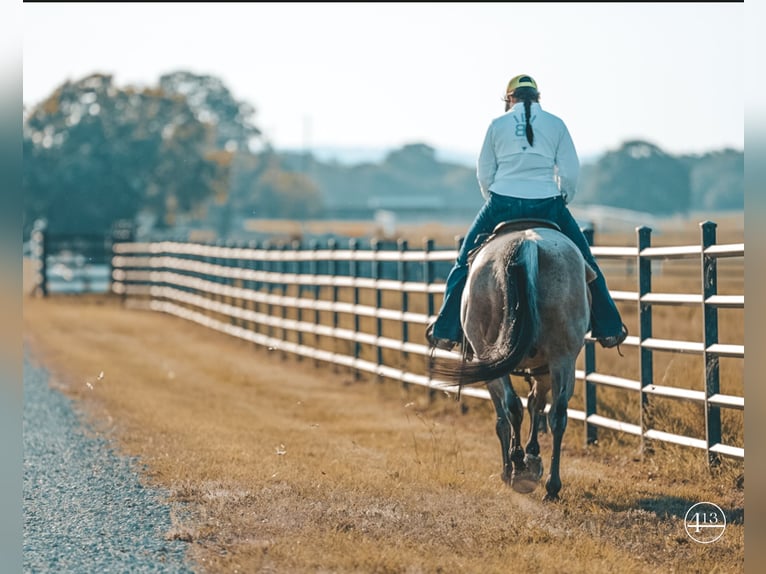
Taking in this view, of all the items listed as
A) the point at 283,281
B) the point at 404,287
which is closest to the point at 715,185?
the point at 283,281

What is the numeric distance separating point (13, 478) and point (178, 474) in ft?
10.2

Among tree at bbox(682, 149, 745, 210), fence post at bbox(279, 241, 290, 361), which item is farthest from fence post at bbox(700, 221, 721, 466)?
tree at bbox(682, 149, 745, 210)

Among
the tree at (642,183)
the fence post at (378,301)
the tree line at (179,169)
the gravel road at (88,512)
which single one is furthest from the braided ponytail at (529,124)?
the tree at (642,183)

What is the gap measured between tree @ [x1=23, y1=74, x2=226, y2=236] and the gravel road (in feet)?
138

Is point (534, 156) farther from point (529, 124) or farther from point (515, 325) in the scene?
point (515, 325)

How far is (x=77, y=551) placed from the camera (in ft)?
23.1

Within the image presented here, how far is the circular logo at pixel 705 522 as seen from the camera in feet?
23.4

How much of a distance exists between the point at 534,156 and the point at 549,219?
1.39ft


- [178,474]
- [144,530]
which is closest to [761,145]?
[144,530]

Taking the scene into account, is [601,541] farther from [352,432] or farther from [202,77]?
[202,77]

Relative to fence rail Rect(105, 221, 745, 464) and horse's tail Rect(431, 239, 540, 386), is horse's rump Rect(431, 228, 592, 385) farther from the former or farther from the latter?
fence rail Rect(105, 221, 745, 464)

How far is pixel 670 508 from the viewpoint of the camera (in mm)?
7906

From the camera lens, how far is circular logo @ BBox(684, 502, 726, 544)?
7.14 meters

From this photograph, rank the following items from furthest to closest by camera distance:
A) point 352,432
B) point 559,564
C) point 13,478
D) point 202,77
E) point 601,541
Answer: point 202,77, point 352,432, point 601,541, point 559,564, point 13,478
